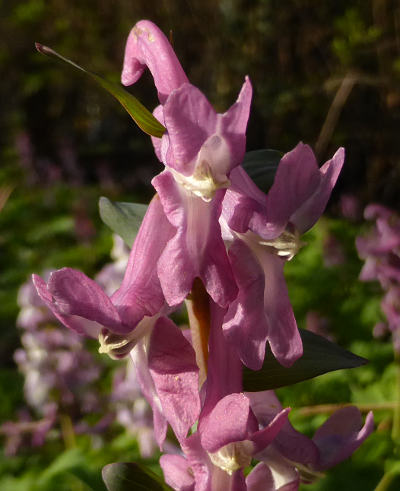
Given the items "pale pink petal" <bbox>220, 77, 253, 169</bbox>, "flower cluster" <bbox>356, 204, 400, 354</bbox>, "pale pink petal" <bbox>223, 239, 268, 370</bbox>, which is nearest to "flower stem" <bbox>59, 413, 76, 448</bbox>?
"flower cluster" <bbox>356, 204, 400, 354</bbox>

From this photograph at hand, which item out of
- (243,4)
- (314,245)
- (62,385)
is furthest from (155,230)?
(243,4)

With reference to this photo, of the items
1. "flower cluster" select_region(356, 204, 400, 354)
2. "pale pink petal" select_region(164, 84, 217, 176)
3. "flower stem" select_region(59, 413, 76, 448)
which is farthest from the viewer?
"flower stem" select_region(59, 413, 76, 448)

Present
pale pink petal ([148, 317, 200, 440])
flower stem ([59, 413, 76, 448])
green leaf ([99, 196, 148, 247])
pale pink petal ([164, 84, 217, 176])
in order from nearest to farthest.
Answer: pale pink petal ([164, 84, 217, 176])
pale pink petal ([148, 317, 200, 440])
green leaf ([99, 196, 148, 247])
flower stem ([59, 413, 76, 448])

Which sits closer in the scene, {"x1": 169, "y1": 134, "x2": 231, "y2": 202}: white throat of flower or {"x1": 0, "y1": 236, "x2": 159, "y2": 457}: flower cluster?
{"x1": 169, "y1": 134, "x2": 231, "y2": 202}: white throat of flower

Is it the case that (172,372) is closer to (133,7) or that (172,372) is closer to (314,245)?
(314,245)

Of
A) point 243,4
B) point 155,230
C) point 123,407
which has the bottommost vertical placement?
point 123,407

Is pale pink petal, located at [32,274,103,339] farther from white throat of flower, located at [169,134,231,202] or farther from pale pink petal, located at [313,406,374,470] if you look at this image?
pale pink petal, located at [313,406,374,470]
